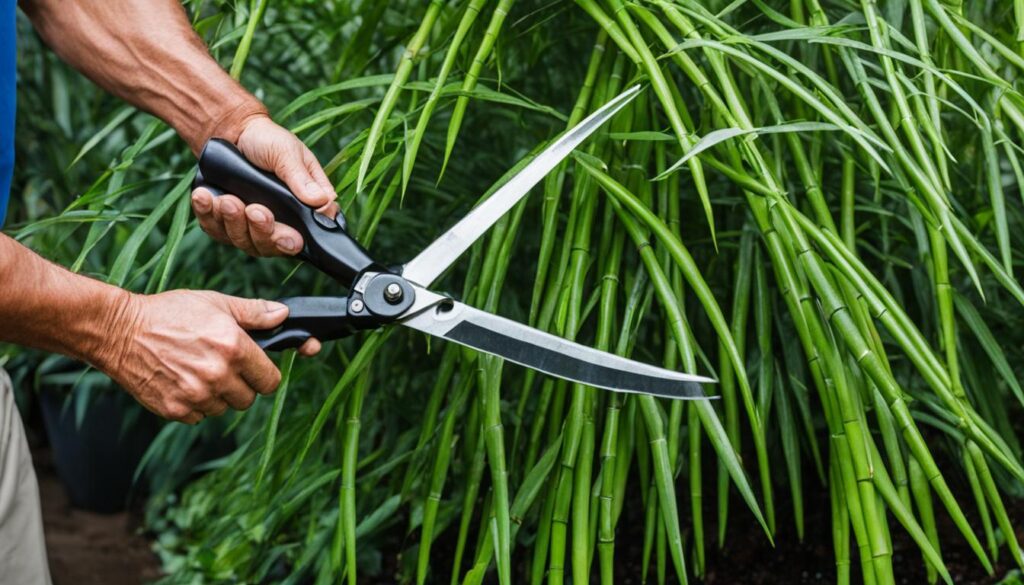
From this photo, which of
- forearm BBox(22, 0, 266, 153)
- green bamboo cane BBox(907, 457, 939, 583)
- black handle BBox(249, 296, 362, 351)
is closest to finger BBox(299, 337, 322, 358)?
black handle BBox(249, 296, 362, 351)

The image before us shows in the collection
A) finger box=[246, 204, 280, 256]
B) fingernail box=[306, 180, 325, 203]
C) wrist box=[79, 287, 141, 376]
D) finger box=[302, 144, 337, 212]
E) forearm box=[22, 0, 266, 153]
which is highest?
forearm box=[22, 0, 266, 153]

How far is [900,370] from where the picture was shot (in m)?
1.11

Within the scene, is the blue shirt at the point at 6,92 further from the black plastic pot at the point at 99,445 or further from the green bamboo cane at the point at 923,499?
the black plastic pot at the point at 99,445

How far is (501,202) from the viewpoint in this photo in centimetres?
77

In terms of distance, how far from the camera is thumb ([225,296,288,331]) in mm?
754

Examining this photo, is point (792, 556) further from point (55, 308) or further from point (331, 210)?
point (55, 308)

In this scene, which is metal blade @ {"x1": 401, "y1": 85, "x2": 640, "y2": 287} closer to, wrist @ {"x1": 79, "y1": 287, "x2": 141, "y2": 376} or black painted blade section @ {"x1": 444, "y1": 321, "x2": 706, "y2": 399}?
black painted blade section @ {"x1": 444, "y1": 321, "x2": 706, "y2": 399}

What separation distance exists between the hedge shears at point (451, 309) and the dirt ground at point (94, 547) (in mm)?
1081

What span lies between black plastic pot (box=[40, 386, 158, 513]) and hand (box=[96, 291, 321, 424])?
3.66 feet

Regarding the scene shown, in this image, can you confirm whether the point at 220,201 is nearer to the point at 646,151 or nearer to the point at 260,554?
the point at 646,151

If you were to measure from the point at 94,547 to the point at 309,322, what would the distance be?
1238 mm

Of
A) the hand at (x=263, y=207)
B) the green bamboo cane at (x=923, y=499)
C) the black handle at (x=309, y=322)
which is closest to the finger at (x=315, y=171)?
the hand at (x=263, y=207)

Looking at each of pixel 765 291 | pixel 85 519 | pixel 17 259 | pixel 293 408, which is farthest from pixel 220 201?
pixel 85 519

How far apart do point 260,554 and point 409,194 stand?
1.44ft
